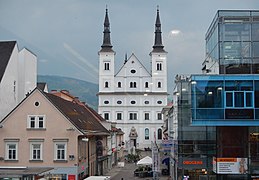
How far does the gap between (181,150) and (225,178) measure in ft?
10.4

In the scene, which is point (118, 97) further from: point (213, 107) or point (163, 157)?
point (213, 107)

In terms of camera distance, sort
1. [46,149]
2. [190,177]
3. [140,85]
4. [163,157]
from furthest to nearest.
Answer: [140,85]
[163,157]
[46,149]
[190,177]

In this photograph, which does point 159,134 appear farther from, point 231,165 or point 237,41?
point 237,41

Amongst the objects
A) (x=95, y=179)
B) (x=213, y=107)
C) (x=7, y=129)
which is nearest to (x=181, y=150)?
(x=213, y=107)

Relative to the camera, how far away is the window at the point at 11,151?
30006 mm

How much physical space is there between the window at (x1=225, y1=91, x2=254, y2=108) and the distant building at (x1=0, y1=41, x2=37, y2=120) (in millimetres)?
17803

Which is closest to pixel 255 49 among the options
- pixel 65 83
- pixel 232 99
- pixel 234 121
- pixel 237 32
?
pixel 237 32

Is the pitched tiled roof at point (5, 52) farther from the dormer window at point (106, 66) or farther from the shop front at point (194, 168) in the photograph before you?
the dormer window at point (106, 66)

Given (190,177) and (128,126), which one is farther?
(128,126)

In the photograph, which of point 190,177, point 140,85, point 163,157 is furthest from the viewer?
point 140,85

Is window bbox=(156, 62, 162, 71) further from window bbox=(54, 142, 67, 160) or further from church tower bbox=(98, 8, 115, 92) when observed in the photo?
window bbox=(54, 142, 67, 160)

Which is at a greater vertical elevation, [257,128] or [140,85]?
[140,85]

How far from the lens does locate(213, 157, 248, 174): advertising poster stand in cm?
2500

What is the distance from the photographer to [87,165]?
33.5m
